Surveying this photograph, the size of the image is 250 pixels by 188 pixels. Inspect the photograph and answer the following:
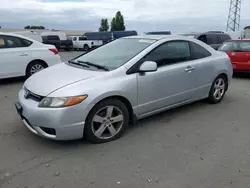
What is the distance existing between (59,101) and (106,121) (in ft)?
2.37

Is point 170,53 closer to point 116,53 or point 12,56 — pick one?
point 116,53

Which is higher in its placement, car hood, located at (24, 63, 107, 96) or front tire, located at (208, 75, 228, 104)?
car hood, located at (24, 63, 107, 96)

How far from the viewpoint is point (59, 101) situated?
317cm

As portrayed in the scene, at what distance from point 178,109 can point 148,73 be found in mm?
1462

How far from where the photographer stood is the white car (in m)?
6.98

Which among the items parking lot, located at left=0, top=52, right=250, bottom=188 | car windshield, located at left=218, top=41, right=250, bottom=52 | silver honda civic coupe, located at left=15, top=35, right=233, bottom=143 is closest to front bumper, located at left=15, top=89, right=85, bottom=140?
silver honda civic coupe, located at left=15, top=35, right=233, bottom=143

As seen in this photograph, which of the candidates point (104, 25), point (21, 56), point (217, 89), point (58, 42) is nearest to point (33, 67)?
point (21, 56)

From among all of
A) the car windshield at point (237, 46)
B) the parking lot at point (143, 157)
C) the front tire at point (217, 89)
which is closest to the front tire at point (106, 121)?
the parking lot at point (143, 157)

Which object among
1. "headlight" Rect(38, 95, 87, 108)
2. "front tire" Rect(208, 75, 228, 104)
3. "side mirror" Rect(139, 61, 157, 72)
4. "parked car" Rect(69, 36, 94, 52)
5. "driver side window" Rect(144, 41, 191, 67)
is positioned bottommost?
"parked car" Rect(69, 36, 94, 52)

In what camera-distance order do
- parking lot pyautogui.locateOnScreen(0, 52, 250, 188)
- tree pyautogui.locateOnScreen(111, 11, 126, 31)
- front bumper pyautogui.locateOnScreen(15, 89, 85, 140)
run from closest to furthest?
parking lot pyautogui.locateOnScreen(0, 52, 250, 188)
front bumper pyautogui.locateOnScreen(15, 89, 85, 140)
tree pyautogui.locateOnScreen(111, 11, 126, 31)

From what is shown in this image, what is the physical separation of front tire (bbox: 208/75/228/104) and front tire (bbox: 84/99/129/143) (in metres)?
2.31

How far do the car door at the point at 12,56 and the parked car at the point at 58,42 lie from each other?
21866 millimetres

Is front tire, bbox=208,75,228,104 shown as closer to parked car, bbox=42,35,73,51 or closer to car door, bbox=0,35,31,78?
car door, bbox=0,35,31,78

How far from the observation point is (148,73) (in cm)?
388
